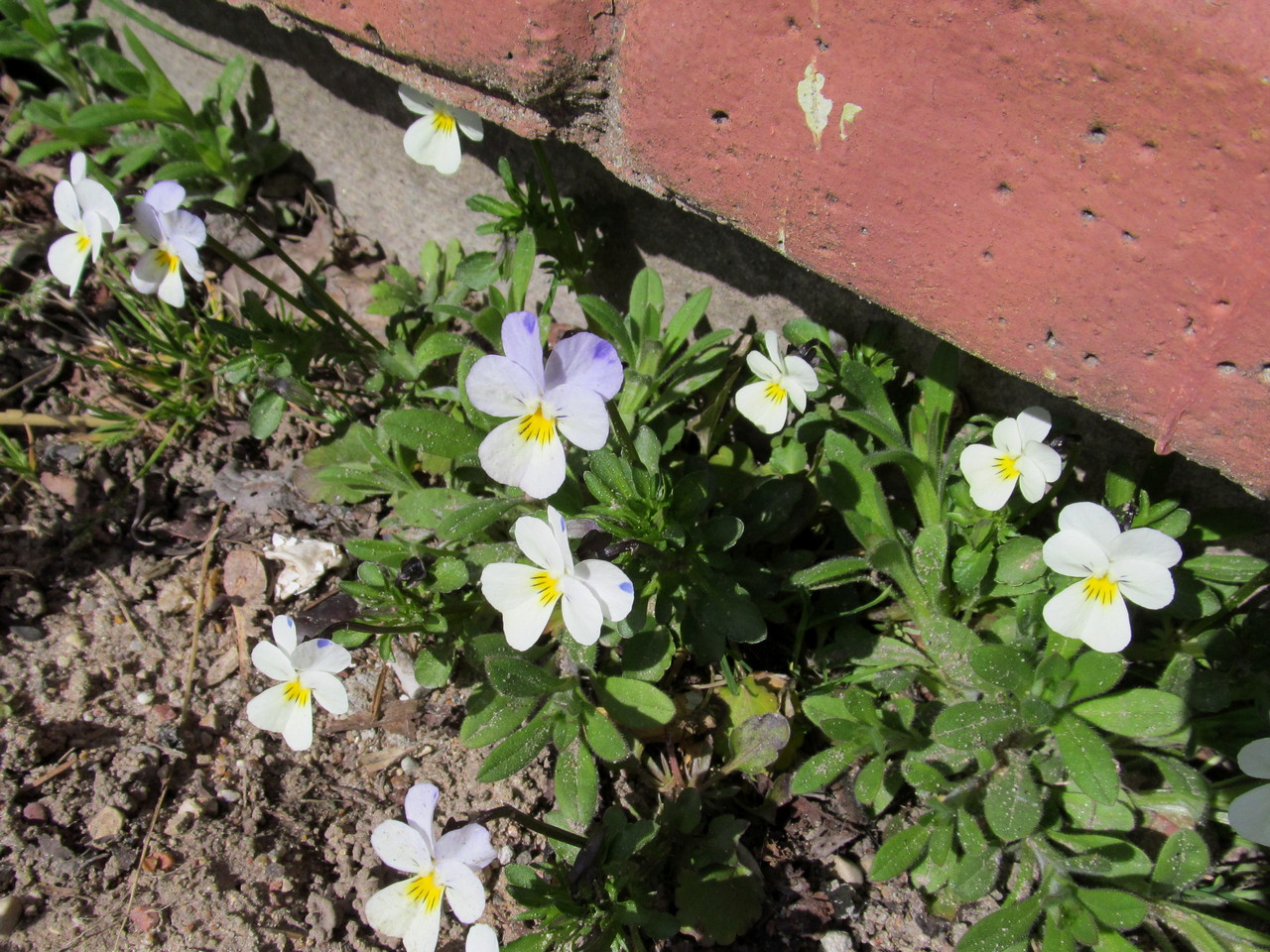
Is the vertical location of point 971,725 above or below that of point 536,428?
below

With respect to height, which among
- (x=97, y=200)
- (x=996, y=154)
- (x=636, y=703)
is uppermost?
(x=996, y=154)

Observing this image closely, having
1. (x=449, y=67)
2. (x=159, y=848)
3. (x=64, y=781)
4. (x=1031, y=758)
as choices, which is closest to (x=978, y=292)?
(x=1031, y=758)

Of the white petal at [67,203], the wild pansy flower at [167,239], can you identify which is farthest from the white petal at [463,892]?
the white petal at [67,203]

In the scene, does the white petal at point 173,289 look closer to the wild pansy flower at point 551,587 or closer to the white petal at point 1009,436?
the wild pansy flower at point 551,587

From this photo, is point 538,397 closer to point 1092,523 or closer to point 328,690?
point 328,690

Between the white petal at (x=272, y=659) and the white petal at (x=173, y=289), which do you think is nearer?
the white petal at (x=272, y=659)

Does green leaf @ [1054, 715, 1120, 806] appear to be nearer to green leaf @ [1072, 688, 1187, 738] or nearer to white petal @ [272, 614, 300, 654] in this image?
green leaf @ [1072, 688, 1187, 738]

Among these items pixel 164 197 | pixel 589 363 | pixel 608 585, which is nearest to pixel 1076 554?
pixel 608 585
